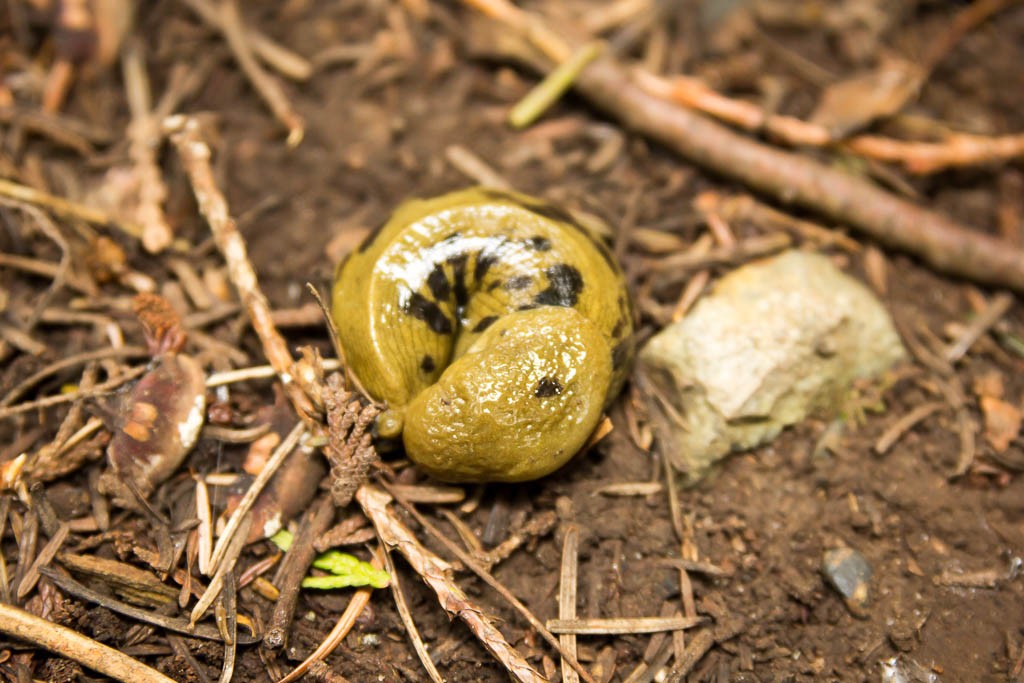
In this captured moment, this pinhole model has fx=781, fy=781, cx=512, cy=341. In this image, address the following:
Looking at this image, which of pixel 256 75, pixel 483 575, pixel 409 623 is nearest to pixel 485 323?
pixel 483 575

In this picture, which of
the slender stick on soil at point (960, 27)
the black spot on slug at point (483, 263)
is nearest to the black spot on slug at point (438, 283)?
the black spot on slug at point (483, 263)

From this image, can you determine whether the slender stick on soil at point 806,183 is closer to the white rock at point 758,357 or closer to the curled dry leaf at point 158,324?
the white rock at point 758,357

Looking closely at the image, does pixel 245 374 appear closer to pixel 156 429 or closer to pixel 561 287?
pixel 156 429

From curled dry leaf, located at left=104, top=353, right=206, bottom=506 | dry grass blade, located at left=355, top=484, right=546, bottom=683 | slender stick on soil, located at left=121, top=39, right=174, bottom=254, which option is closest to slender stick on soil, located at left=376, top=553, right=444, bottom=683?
dry grass blade, located at left=355, top=484, right=546, bottom=683

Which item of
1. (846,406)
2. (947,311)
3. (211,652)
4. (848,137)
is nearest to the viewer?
(211,652)

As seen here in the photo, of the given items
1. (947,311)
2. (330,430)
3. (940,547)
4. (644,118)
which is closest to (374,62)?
(644,118)

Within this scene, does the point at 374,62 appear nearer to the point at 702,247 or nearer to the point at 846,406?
the point at 702,247

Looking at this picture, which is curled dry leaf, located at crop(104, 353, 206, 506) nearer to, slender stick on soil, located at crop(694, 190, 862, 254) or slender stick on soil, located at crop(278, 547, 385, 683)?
slender stick on soil, located at crop(278, 547, 385, 683)
